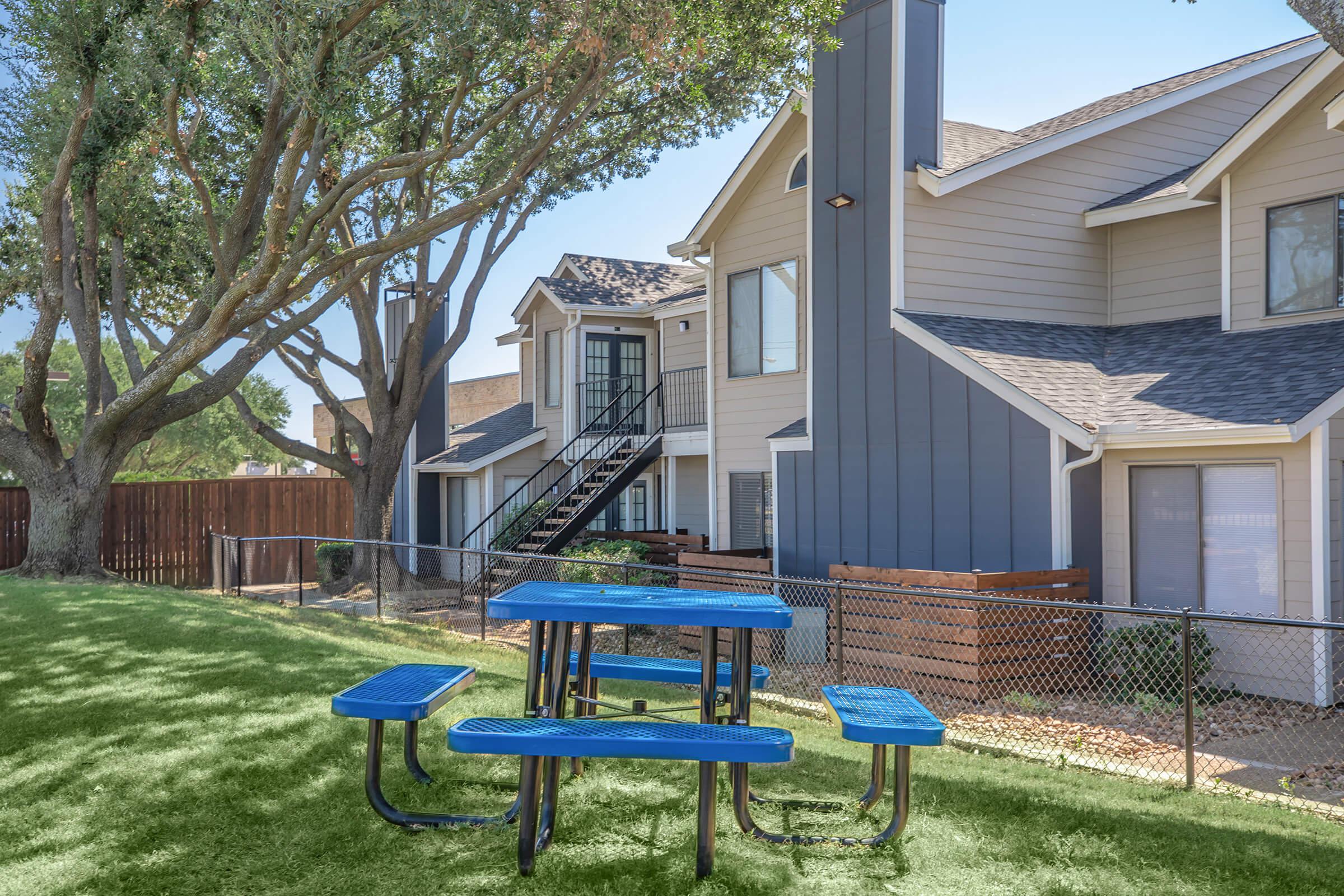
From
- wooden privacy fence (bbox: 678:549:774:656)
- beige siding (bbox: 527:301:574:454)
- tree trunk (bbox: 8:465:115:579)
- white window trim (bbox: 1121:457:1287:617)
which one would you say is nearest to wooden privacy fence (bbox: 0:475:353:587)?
tree trunk (bbox: 8:465:115:579)

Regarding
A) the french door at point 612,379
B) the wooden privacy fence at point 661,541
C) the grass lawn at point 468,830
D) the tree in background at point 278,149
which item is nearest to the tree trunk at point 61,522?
the tree in background at point 278,149

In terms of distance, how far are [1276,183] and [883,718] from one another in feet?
33.0

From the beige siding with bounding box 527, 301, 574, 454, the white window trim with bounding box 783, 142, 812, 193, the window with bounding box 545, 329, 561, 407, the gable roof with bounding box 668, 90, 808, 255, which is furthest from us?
the window with bounding box 545, 329, 561, 407

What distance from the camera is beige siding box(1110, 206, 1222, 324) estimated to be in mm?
13148

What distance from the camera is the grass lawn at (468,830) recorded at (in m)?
4.46

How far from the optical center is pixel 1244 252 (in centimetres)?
1218

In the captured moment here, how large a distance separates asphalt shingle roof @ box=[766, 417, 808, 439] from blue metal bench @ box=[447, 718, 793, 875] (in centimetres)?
976

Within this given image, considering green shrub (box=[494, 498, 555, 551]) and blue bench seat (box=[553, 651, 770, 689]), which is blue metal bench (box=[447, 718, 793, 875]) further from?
green shrub (box=[494, 498, 555, 551])

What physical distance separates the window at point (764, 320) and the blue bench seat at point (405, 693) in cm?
1004

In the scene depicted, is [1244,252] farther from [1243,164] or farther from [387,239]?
[387,239]

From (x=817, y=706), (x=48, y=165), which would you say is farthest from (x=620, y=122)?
(x=817, y=706)

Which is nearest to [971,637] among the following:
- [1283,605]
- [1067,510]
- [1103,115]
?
[1067,510]

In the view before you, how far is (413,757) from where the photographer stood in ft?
18.4

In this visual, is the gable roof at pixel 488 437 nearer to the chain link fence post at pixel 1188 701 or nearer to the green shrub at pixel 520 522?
the green shrub at pixel 520 522
